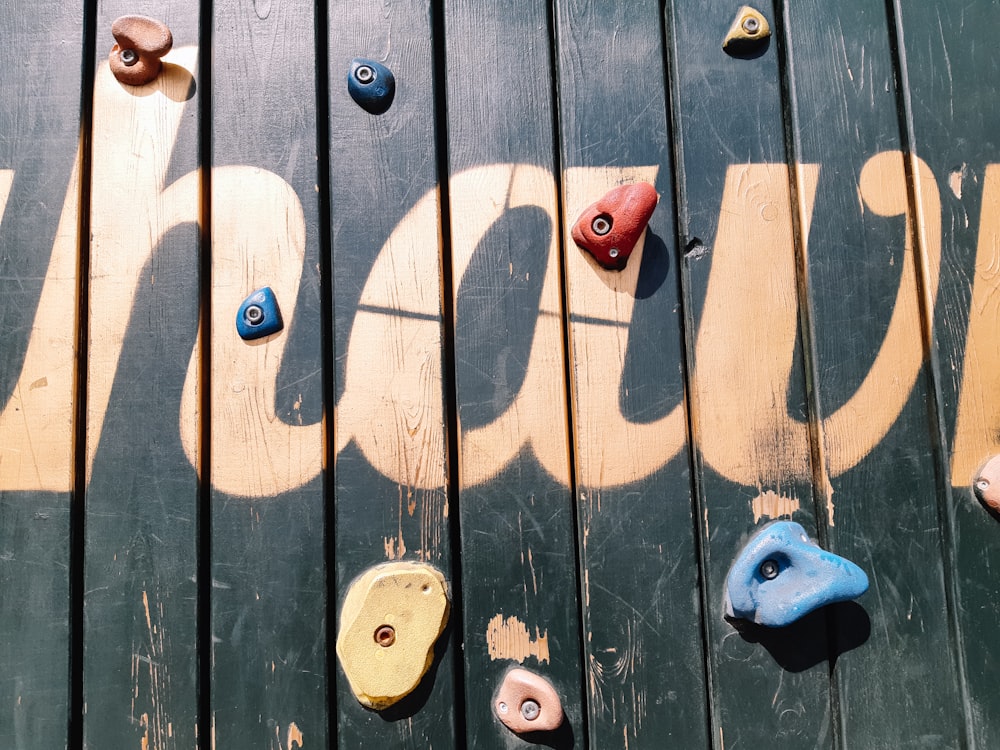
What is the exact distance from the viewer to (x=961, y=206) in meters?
1.02

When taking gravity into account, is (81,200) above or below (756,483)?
above

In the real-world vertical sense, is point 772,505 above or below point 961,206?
below

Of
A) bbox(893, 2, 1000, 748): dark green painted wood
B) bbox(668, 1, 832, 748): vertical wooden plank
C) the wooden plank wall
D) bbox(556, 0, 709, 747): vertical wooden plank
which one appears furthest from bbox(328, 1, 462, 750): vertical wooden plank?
bbox(893, 2, 1000, 748): dark green painted wood

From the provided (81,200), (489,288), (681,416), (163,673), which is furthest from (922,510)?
(81,200)

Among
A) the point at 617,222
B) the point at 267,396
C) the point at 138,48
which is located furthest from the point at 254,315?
the point at 617,222

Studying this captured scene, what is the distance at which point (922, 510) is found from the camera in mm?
977

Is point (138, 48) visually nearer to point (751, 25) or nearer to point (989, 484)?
point (751, 25)

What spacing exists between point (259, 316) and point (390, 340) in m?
0.19

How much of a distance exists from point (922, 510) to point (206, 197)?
1.15m

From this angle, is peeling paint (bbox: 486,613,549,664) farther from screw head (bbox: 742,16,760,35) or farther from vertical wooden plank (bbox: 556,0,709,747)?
screw head (bbox: 742,16,760,35)

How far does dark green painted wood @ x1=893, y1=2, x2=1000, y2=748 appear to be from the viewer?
96cm

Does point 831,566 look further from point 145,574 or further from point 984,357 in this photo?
point 145,574

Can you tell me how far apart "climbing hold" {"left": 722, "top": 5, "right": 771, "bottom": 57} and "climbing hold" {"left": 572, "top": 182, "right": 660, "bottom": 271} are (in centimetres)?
27

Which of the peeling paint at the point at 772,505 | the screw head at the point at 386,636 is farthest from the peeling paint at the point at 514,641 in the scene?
the peeling paint at the point at 772,505
